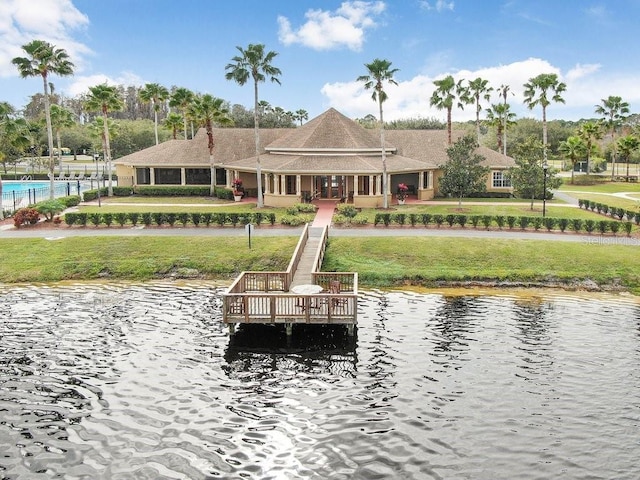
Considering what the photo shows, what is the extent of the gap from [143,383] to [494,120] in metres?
65.1

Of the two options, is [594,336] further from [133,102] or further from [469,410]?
[133,102]

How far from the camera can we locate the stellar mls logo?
35000 mm

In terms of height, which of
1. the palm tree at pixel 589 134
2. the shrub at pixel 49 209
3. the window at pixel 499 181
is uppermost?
the palm tree at pixel 589 134

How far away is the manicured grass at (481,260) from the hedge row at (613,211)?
576 cm

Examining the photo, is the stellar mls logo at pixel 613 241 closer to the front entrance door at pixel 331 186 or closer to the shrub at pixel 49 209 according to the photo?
the front entrance door at pixel 331 186

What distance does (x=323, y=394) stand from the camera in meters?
17.5

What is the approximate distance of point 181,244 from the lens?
35.5 meters

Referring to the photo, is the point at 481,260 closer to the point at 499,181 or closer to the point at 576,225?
the point at 576,225

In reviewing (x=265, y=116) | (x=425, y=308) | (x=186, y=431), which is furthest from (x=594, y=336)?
(x=265, y=116)

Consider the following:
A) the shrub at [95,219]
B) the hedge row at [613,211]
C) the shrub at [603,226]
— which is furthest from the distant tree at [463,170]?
the shrub at [95,219]

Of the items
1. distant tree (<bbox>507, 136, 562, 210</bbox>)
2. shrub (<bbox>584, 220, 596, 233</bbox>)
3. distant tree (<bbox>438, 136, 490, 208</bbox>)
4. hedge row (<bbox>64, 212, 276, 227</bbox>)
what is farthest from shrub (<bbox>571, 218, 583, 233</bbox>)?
hedge row (<bbox>64, 212, 276, 227</bbox>)

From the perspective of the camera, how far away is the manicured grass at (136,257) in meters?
31.9

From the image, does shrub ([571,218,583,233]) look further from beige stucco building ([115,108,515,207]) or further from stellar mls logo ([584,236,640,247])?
beige stucco building ([115,108,515,207])

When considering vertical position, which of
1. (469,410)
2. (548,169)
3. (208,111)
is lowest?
(469,410)
